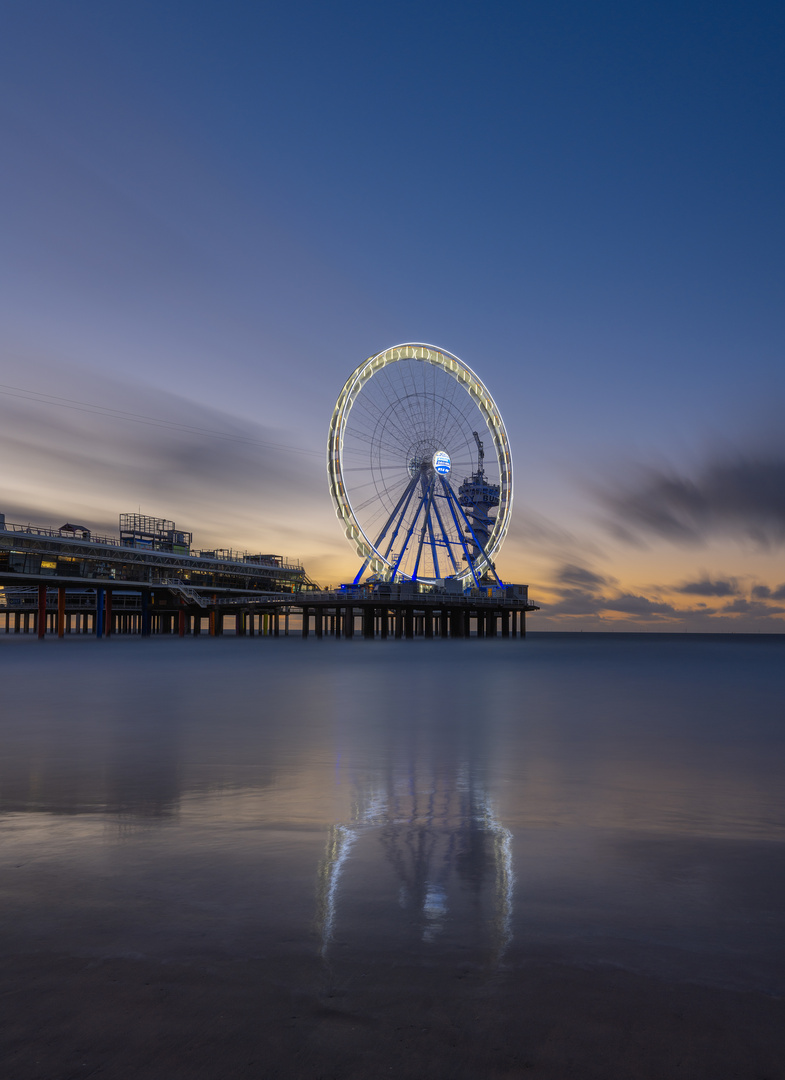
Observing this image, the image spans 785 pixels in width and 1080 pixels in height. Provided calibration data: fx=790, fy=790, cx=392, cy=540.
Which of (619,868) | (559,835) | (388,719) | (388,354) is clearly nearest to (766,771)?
(559,835)

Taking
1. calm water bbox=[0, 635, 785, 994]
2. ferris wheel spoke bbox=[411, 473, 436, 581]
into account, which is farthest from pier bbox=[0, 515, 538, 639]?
calm water bbox=[0, 635, 785, 994]

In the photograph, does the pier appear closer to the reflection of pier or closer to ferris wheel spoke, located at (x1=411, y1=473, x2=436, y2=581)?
ferris wheel spoke, located at (x1=411, y1=473, x2=436, y2=581)

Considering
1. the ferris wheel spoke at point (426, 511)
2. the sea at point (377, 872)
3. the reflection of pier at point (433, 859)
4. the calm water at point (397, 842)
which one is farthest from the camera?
the ferris wheel spoke at point (426, 511)

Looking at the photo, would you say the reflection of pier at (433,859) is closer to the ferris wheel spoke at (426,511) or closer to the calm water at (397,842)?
the calm water at (397,842)

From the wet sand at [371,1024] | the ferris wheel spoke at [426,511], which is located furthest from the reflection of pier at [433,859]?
the ferris wheel spoke at [426,511]

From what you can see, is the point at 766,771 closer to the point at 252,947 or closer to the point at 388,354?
the point at 252,947

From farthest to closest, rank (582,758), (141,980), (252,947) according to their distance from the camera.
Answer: (582,758), (252,947), (141,980)

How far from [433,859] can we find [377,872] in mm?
627

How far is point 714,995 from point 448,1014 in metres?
1.39

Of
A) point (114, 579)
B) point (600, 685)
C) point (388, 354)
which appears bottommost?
point (600, 685)

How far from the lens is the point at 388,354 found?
2514 inches

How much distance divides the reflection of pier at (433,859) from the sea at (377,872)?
3cm

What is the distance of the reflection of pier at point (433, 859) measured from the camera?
4.99 m

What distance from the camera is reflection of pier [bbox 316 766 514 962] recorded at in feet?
16.4
